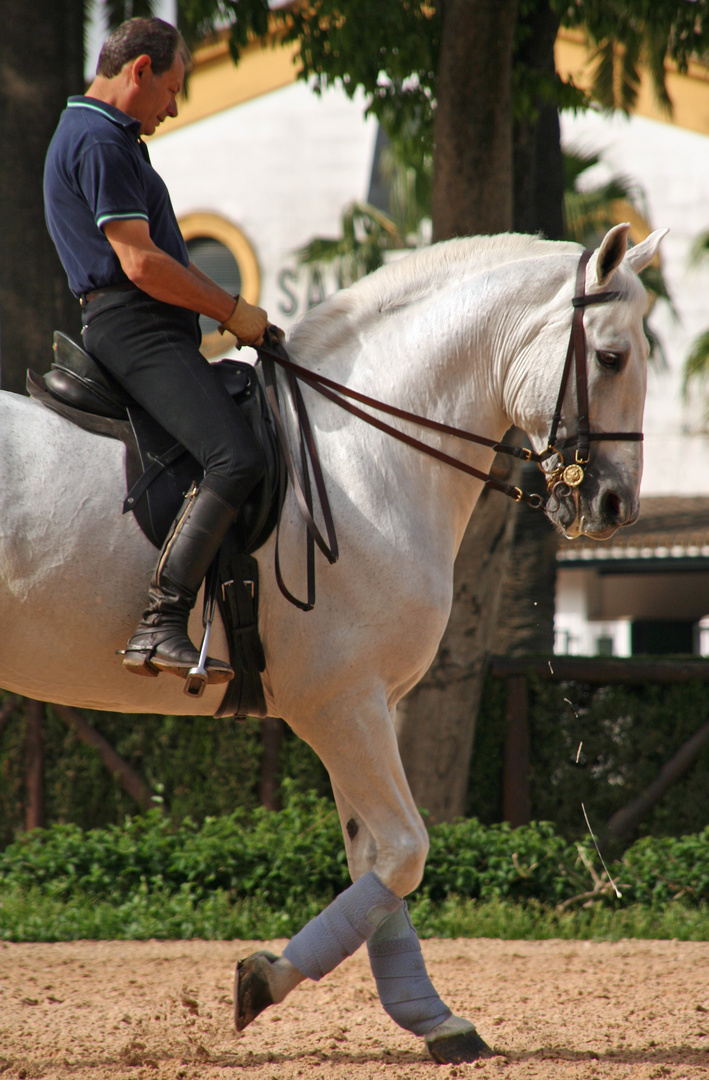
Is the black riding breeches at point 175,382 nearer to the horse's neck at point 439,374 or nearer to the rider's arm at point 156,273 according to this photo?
the rider's arm at point 156,273

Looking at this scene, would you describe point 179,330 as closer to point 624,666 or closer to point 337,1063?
point 337,1063

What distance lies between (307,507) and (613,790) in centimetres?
478

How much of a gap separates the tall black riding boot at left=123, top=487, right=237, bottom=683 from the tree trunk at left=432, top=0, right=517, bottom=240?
451 centimetres

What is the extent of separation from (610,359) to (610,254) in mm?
333

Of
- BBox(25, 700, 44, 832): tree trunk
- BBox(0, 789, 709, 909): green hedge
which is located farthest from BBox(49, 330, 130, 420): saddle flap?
BBox(25, 700, 44, 832): tree trunk

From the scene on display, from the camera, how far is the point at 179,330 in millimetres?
3299

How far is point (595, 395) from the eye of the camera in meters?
3.43

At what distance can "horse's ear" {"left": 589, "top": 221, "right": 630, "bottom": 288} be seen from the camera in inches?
129

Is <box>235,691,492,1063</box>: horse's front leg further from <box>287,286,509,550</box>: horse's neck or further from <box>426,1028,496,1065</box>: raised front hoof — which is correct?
<box>287,286,509,550</box>: horse's neck

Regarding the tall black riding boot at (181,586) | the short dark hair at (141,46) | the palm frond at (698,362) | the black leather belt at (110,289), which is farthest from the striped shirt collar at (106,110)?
the palm frond at (698,362)

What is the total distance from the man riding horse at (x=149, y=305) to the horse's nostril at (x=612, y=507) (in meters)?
1.11

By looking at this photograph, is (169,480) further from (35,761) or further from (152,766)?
(35,761)

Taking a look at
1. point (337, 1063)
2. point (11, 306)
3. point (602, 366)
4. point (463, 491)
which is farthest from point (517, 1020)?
point (11, 306)

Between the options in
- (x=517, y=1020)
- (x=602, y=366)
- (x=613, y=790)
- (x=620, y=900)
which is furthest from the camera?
(x=613, y=790)
